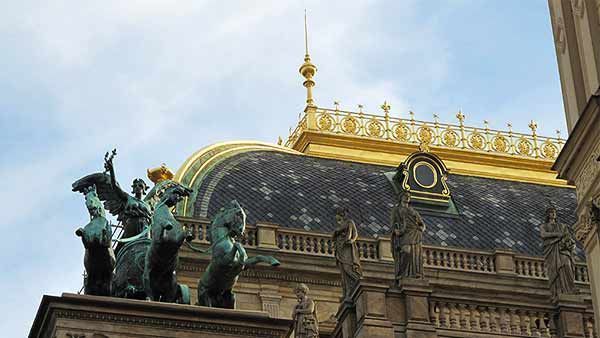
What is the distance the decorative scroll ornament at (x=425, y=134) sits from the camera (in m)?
49.0

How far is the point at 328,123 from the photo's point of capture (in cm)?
4794

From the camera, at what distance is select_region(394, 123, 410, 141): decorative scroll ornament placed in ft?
159

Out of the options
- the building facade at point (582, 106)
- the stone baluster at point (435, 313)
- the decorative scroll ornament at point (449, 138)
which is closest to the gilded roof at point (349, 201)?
the decorative scroll ornament at point (449, 138)

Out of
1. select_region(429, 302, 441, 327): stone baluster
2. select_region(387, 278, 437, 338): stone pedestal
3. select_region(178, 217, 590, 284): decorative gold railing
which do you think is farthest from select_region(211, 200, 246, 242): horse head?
select_region(178, 217, 590, 284): decorative gold railing

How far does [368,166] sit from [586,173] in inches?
825

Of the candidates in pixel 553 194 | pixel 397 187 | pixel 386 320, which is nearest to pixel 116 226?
pixel 386 320

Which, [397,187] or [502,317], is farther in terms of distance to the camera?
[397,187]

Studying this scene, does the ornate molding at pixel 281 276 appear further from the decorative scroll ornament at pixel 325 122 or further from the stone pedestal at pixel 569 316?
the stone pedestal at pixel 569 316

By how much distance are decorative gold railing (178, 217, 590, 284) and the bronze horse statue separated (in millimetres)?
9235

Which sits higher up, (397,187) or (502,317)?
(397,187)

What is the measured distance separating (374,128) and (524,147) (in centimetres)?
401

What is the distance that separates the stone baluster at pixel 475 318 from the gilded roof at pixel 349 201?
10234 millimetres

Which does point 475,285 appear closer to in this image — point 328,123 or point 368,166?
point 368,166

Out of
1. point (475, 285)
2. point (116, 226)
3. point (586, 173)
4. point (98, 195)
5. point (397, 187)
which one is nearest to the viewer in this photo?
point (586, 173)
